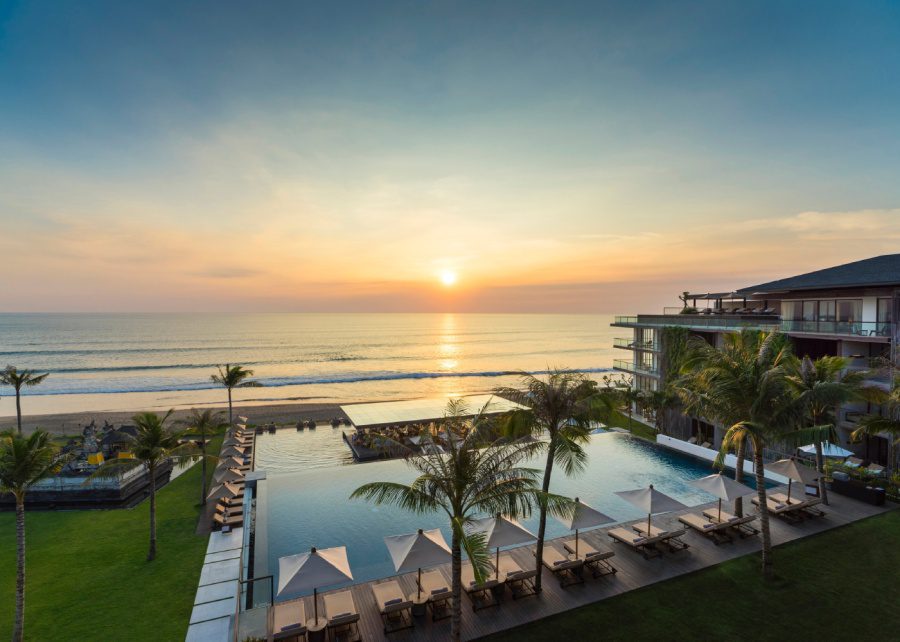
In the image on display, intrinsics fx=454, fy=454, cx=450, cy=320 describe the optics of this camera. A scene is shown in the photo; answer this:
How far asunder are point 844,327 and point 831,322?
1.92 feet

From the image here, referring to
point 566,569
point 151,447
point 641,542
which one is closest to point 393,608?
point 566,569

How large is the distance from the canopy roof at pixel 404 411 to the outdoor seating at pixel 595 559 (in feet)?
49.3

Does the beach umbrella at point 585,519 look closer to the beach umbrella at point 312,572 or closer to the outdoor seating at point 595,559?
the outdoor seating at point 595,559

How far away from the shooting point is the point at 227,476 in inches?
869

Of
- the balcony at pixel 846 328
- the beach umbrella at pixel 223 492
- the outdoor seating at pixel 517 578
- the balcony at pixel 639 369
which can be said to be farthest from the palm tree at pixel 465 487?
the balcony at pixel 639 369

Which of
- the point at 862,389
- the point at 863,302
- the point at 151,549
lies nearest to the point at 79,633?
the point at 151,549

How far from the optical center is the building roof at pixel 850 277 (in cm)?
2306

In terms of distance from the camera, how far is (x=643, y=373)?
37.3m

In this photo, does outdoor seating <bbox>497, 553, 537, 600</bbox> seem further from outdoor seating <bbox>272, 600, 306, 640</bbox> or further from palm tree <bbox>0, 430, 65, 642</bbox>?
palm tree <bbox>0, 430, 65, 642</bbox>

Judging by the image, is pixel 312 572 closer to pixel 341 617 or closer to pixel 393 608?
pixel 341 617

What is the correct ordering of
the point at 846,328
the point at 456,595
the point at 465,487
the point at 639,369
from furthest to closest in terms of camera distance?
the point at 639,369 < the point at 846,328 < the point at 456,595 < the point at 465,487

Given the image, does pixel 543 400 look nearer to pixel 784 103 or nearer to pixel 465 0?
pixel 465 0

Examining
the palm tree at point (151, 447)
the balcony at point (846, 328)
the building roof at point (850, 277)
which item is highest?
the building roof at point (850, 277)

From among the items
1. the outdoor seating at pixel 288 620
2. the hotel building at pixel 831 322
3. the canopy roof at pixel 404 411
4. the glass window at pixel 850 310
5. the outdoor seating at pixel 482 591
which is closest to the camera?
the outdoor seating at pixel 288 620
